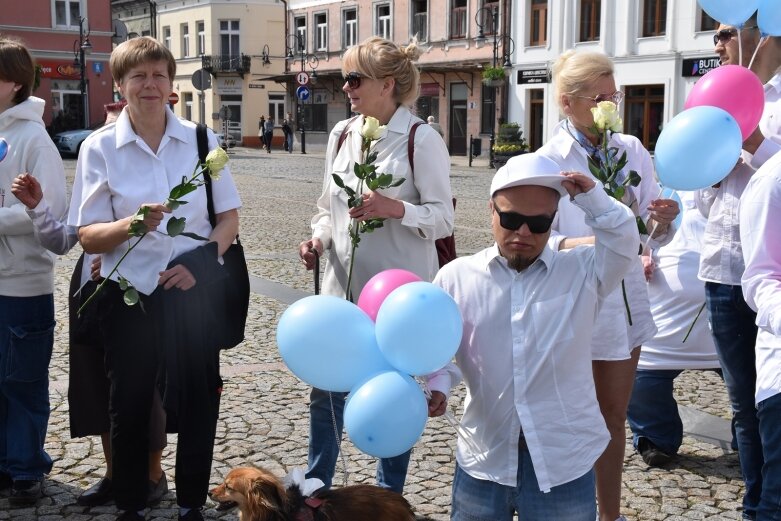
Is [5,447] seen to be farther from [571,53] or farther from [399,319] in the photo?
[571,53]

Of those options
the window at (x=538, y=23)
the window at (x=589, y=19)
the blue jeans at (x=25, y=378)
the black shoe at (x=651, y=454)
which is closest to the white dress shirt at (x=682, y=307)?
the black shoe at (x=651, y=454)

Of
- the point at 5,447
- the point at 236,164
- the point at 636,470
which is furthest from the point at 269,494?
the point at 236,164

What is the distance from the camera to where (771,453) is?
281cm

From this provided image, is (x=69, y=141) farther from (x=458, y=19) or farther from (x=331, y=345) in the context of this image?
(x=331, y=345)

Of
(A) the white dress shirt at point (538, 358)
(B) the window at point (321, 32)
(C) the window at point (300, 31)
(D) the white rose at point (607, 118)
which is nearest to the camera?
(A) the white dress shirt at point (538, 358)

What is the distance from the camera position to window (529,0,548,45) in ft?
106

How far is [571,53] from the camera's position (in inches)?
139

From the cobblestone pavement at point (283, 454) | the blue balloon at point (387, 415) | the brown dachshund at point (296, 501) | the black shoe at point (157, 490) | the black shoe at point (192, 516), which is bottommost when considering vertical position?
the cobblestone pavement at point (283, 454)

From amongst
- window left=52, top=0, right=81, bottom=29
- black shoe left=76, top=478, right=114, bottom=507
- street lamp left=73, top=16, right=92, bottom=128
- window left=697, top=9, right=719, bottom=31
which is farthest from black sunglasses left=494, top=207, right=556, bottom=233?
window left=52, top=0, right=81, bottom=29

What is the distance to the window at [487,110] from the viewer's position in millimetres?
34844

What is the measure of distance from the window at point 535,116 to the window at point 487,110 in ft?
6.14

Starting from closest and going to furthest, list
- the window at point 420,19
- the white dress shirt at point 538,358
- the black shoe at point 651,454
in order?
1. the white dress shirt at point 538,358
2. the black shoe at point 651,454
3. the window at point 420,19

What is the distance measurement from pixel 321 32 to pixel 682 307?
133ft

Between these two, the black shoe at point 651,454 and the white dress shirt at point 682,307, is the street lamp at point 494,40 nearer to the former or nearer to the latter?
the white dress shirt at point 682,307
